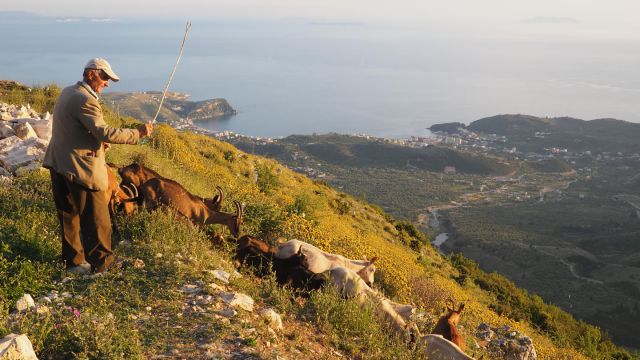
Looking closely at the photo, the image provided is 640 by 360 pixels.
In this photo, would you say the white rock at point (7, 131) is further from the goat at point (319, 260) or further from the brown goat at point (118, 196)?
the goat at point (319, 260)

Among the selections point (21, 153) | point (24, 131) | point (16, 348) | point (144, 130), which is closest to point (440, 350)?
point (144, 130)

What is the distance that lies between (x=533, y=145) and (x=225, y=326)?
151m

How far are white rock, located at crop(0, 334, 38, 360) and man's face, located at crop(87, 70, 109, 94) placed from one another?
8.43ft

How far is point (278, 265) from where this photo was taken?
6484 mm

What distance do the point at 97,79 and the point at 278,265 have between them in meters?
3.11

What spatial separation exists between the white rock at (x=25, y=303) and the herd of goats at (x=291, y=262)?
6.60 feet

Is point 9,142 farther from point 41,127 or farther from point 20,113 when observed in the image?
point 20,113

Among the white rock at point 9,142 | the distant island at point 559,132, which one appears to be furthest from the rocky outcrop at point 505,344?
the distant island at point 559,132

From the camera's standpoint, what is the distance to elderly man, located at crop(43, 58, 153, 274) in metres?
4.88

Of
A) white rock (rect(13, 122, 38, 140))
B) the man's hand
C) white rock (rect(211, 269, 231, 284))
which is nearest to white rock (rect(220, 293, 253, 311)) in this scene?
white rock (rect(211, 269, 231, 284))

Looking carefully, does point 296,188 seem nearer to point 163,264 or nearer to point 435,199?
point 163,264

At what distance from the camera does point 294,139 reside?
359 ft

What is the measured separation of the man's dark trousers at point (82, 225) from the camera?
5160mm

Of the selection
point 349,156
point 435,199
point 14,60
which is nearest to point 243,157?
point 435,199
